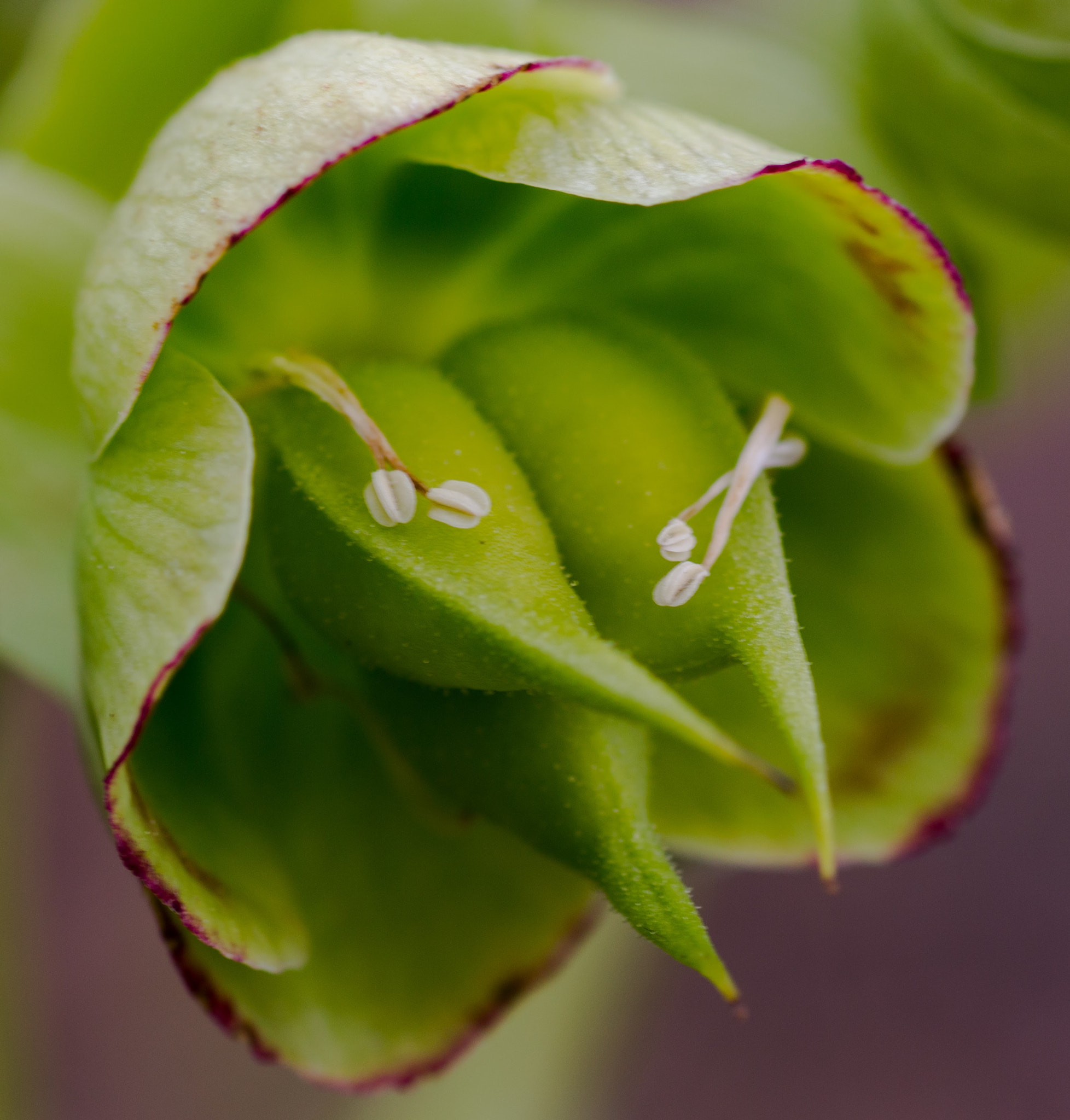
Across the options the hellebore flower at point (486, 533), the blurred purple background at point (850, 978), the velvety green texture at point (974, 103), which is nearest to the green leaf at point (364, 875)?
the hellebore flower at point (486, 533)

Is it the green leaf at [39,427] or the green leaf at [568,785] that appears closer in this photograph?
the green leaf at [568,785]

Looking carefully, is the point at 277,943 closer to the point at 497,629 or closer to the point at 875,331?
the point at 497,629

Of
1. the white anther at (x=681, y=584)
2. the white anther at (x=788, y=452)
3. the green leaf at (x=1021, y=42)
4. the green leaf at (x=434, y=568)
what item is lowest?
the green leaf at (x=434, y=568)

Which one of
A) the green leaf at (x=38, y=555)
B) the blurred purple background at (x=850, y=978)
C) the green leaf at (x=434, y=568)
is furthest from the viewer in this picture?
the blurred purple background at (x=850, y=978)

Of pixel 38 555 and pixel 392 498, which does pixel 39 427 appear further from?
pixel 392 498

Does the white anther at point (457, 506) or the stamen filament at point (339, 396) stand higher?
the white anther at point (457, 506)

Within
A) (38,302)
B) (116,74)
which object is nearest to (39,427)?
(38,302)

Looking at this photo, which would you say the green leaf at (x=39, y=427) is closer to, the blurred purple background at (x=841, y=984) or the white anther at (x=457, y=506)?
the white anther at (x=457, y=506)

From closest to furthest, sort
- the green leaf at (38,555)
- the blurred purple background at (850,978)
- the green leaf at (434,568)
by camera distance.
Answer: the green leaf at (434,568) → the green leaf at (38,555) → the blurred purple background at (850,978)
